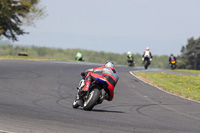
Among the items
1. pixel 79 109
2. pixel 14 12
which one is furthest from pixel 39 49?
pixel 79 109

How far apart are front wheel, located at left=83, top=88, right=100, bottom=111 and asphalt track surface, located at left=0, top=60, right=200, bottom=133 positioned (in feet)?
0.66

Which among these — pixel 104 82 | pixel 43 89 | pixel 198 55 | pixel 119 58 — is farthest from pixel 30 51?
pixel 104 82

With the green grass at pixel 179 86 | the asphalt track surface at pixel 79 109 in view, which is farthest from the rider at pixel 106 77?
the green grass at pixel 179 86

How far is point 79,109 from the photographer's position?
1170 centimetres

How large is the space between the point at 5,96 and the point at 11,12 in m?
34.3

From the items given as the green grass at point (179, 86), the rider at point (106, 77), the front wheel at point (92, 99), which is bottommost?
the green grass at point (179, 86)

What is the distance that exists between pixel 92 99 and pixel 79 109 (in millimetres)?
914

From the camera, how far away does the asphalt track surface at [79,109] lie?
816 cm

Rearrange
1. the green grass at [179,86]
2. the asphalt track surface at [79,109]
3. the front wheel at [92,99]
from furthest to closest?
the green grass at [179,86] < the front wheel at [92,99] < the asphalt track surface at [79,109]

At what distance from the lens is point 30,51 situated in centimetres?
11581

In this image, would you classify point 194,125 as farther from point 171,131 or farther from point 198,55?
point 198,55

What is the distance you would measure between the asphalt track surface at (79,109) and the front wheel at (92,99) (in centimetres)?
20

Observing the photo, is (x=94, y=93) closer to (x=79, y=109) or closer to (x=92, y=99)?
(x=92, y=99)

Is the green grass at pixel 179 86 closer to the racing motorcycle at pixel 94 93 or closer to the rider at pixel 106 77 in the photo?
the rider at pixel 106 77
